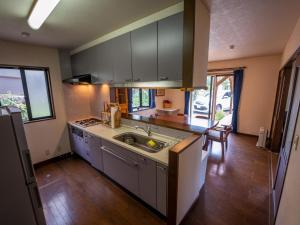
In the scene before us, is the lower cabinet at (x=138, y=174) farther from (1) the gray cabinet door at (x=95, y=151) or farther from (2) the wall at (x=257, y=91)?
(2) the wall at (x=257, y=91)

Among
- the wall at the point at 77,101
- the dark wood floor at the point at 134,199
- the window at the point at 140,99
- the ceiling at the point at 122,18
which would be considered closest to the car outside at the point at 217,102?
the window at the point at 140,99

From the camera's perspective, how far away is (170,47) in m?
1.61

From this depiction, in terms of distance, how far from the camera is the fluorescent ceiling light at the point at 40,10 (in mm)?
1312

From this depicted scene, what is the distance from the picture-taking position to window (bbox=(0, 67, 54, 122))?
8.46ft

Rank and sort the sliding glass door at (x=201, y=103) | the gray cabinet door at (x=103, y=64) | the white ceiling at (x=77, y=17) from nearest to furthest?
the white ceiling at (x=77, y=17)
the gray cabinet door at (x=103, y=64)
the sliding glass door at (x=201, y=103)

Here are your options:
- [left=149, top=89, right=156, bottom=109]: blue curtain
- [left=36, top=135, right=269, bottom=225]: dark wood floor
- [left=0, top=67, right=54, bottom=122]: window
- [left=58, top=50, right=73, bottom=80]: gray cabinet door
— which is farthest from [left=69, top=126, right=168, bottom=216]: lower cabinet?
[left=149, top=89, right=156, bottom=109]: blue curtain

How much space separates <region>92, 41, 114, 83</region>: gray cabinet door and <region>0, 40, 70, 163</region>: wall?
106 cm

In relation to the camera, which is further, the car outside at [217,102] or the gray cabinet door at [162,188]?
the car outside at [217,102]

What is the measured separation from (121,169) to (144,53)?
1679 millimetres

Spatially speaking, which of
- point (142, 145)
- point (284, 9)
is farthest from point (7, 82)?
point (284, 9)

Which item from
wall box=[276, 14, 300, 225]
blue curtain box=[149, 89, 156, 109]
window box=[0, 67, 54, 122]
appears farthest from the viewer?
blue curtain box=[149, 89, 156, 109]

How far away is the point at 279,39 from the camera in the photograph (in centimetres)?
264

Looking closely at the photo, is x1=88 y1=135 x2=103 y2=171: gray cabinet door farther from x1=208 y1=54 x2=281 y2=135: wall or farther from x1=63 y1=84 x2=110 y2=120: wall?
x1=208 y1=54 x2=281 y2=135: wall

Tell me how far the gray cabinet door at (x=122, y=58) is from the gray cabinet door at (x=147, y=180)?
1.21 m
